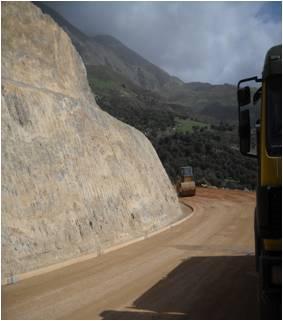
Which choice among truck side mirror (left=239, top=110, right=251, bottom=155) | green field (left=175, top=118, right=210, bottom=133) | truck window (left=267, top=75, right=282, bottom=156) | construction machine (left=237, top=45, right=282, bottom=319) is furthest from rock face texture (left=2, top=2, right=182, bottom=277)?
green field (left=175, top=118, right=210, bottom=133)

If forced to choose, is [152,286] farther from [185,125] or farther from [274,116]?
[185,125]

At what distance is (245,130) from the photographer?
268 inches

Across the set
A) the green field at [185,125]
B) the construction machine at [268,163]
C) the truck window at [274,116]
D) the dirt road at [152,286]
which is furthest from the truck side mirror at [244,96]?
the green field at [185,125]

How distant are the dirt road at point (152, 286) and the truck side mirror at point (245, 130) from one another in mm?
2741

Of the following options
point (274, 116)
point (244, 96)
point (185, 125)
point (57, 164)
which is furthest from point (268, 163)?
point (185, 125)

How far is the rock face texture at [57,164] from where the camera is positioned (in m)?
13.3

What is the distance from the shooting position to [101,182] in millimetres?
18328

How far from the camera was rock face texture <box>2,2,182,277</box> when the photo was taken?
43.6ft

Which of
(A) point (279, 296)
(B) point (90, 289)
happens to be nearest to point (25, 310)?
(B) point (90, 289)

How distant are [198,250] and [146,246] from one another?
2077 millimetres

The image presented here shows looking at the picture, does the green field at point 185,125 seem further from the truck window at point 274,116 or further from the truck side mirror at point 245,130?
the truck window at point 274,116

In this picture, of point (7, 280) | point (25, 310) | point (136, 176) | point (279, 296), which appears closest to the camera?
point (279, 296)

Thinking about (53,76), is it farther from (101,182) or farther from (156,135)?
(156,135)

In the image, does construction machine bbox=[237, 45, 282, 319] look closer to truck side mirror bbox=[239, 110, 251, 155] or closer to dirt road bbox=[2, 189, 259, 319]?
truck side mirror bbox=[239, 110, 251, 155]
